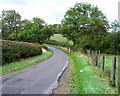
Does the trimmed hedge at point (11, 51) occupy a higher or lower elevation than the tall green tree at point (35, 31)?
lower

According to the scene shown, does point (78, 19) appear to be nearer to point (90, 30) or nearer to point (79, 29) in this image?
point (79, 29)

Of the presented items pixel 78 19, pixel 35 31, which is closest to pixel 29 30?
pixel 35 31

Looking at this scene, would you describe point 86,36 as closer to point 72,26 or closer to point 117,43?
point 117,43

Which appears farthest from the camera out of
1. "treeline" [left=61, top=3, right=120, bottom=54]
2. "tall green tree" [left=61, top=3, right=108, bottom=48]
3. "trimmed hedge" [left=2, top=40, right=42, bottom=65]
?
"tall green tree" [left=61, top=3, right=108, bottom=48]

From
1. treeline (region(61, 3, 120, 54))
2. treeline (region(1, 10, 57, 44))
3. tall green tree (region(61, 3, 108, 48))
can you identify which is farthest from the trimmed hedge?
treeline (region(1, 10, 57, 44))

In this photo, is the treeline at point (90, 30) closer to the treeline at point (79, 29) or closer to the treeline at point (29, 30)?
the treeline at point (79, 29)

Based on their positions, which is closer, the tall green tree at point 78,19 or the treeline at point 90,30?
the treeline at point 90,30

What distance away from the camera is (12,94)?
439 inches

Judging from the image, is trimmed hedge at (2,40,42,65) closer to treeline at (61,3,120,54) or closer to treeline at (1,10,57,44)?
treeline at (61,3,120,54)

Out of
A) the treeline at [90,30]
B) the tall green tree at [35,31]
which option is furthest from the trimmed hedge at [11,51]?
the tall green tree at [35,31]

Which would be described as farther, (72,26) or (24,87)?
(72,26)

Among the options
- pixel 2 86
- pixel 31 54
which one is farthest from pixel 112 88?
pixel 31 54

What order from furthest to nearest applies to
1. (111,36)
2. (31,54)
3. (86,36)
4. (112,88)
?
(111,36) → (86,36) → (31,54) → (112,88)

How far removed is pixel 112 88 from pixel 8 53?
1651 centimetres
